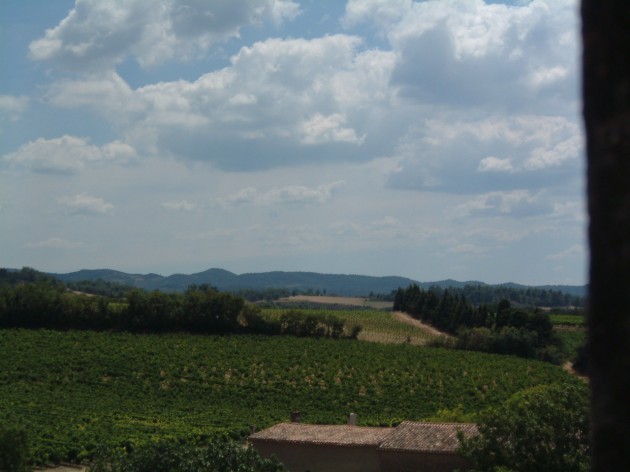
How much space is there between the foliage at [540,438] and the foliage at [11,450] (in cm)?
1214

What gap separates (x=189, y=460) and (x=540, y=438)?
849 cm

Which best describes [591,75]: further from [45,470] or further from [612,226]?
[45,470]

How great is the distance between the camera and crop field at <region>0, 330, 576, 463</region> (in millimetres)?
50000

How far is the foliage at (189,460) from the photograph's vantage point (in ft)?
54.0

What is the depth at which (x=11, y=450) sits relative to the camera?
22516mm

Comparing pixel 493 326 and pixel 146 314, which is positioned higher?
pixel 146 314

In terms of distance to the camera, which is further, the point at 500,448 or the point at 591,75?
the point at 500,448

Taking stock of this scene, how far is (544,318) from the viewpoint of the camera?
317ft

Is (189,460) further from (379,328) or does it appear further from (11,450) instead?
(379,328)

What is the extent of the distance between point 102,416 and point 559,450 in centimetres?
3653

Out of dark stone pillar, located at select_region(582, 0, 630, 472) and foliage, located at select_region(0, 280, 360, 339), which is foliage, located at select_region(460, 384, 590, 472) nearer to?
dark stone pillar, located at select_region(582, 0, 630, 472)

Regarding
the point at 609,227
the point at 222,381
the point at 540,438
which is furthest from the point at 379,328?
the point at 609,227

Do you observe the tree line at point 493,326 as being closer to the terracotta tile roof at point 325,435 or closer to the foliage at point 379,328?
the foliage at point 379,328

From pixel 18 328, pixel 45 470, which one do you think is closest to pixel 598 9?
pixel 45 470
